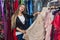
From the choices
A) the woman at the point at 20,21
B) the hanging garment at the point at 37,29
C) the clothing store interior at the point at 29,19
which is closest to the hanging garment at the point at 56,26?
the clothing store interior at the point at 29,19

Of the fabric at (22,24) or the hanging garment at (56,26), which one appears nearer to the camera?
the hanging garment at (56,26)

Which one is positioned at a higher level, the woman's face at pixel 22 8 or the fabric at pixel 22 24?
the woman's face at pixel 22 8

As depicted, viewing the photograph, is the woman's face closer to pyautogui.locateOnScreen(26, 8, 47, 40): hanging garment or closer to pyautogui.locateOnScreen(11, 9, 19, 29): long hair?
pyautogui.locateOnScreen(11, 9, 19, 29): long hair

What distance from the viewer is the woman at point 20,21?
1.78 metres

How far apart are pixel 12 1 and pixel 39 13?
0.25 m

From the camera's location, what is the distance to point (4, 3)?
1809 millimetres

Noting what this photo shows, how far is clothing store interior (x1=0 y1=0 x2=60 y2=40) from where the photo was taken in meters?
1.69

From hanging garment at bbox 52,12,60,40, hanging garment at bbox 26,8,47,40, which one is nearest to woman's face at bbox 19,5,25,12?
hanging garment at bbox 26,8,47,40

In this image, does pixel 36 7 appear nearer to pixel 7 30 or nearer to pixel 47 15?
pixel 47 15

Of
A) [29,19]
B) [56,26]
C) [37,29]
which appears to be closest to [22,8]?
[29,19]

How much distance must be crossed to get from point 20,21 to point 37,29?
0.16 metres

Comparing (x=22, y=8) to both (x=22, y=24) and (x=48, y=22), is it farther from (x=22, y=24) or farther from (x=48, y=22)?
(x=48, y=22)

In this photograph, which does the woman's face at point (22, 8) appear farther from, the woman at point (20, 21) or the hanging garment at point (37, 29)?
the hanging garment at point (37, 29)

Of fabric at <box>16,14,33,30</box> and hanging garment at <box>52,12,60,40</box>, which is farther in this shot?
fabric at <box>16,14,33,30</box>
